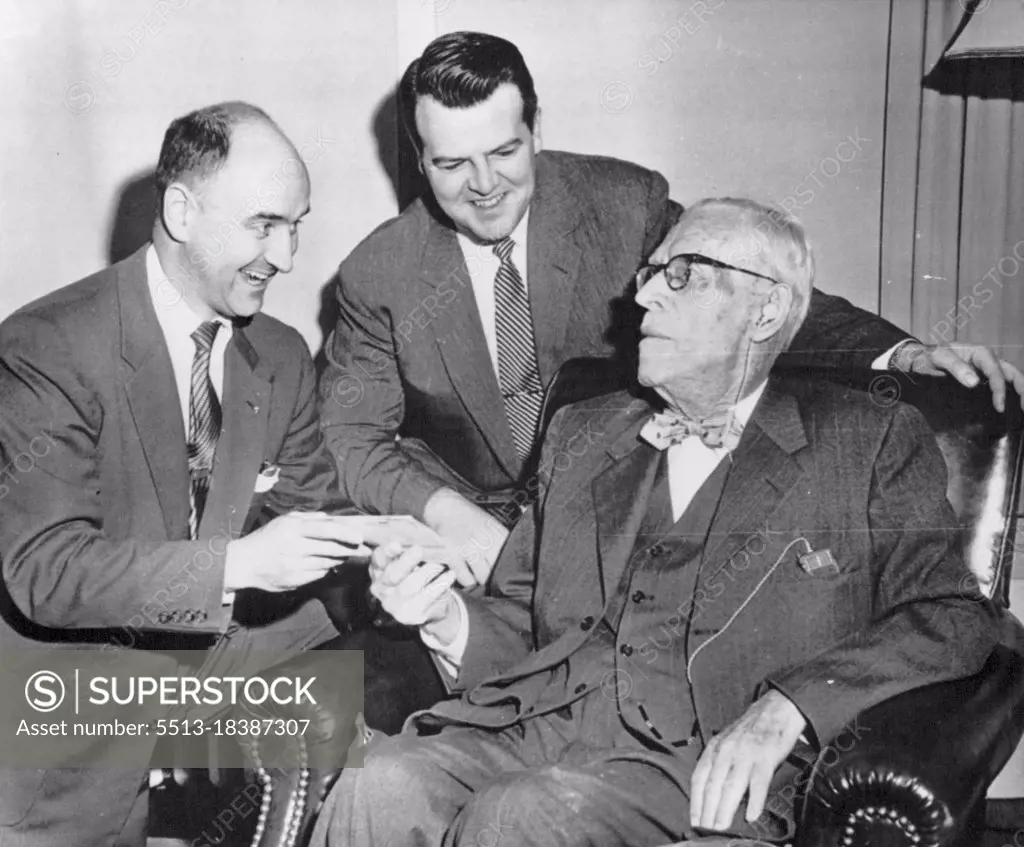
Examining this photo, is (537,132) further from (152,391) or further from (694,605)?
(694,605)

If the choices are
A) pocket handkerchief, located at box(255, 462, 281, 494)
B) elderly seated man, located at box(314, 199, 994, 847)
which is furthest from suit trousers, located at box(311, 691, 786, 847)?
pocket handkerchief, located at box(255, 462, 281, 494)

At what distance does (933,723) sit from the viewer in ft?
6.07

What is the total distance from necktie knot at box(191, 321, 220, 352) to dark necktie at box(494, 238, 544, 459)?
718mm

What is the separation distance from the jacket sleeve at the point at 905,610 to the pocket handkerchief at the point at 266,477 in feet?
4.02

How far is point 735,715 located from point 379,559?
2.34 feet

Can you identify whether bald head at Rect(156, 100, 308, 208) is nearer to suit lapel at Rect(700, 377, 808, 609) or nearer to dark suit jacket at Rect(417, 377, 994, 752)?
dark suit jacket at Rect(417, 377, 994, 752)

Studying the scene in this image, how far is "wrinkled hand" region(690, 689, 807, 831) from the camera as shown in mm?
1843

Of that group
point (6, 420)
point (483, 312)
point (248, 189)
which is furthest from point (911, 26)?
point (6, 420)

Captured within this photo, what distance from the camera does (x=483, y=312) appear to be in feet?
9.39

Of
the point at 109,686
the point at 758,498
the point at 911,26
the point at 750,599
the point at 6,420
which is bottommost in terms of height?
the point at 109,686

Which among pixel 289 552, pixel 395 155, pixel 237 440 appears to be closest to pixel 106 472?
pixel 237 440

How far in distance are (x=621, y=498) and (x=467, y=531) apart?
21.1 inches

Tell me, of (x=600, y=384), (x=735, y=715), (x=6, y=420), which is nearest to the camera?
(x=735, y=715)

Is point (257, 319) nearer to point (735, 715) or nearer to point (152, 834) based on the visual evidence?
point (152, 834)
